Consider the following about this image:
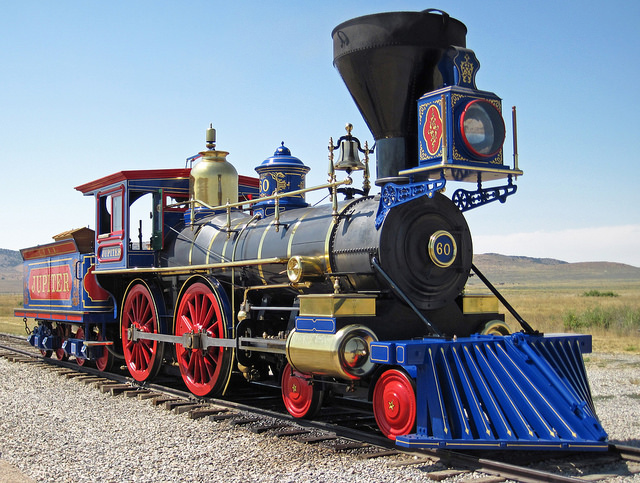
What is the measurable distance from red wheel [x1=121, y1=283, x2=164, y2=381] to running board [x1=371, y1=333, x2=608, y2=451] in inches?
204

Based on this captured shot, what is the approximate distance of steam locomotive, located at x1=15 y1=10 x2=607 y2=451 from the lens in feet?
19.6

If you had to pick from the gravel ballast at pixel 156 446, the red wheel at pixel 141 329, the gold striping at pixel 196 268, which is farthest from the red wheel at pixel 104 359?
the gravel ballast at pixel 156 446

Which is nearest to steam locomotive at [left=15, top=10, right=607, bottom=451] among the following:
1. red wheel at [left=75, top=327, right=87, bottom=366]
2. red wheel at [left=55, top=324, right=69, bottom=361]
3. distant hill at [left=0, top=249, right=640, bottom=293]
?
red wheel at [left=75, top=327, right=87, bottom=366]

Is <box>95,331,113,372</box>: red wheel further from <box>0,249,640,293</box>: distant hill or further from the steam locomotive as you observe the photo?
<box>0,249,640,293</box>: distant hill

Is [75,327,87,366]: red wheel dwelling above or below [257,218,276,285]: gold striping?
below

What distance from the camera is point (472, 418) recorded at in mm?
5949

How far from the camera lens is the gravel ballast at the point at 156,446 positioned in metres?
5.62

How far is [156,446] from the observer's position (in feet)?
21.8

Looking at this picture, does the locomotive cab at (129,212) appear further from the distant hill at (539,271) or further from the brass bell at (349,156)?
the distant hill at (539,271)

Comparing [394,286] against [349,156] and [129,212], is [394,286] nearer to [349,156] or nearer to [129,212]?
[349,156]

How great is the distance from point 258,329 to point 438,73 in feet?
12.5

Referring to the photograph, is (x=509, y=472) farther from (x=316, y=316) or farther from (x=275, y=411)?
(x=275, y=411)

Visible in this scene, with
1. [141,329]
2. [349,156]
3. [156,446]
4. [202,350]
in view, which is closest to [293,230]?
[349,156]

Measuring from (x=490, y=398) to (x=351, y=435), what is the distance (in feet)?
4.92
